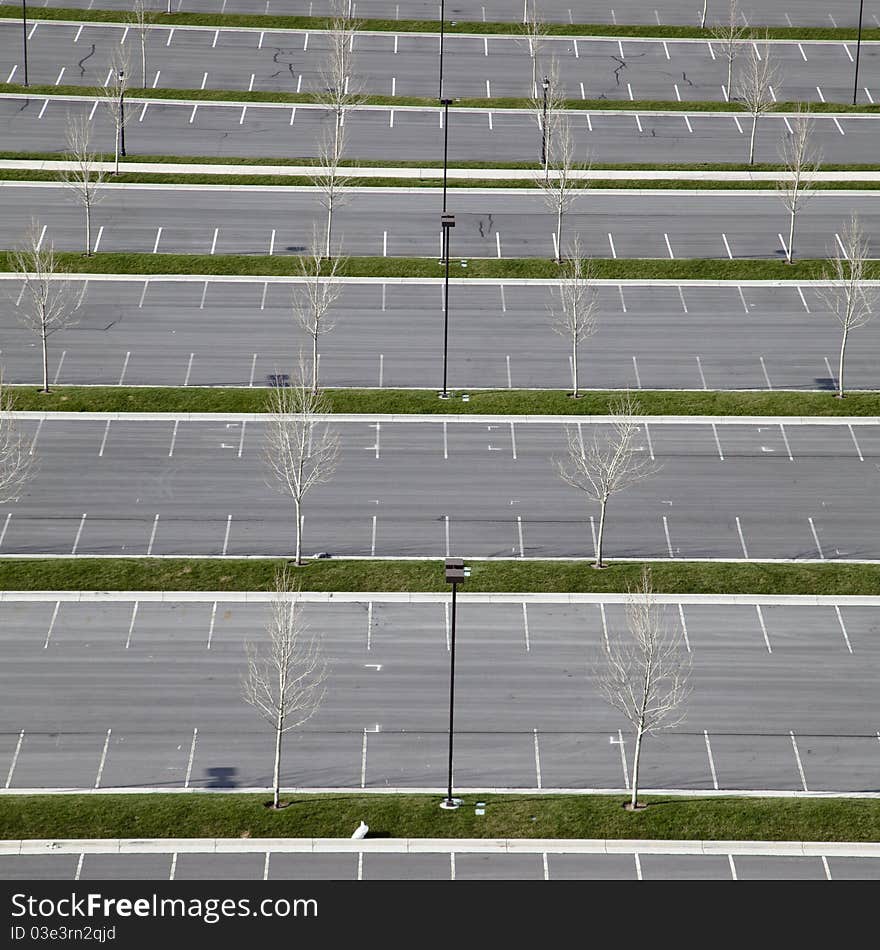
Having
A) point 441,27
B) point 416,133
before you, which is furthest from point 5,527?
point 441,27

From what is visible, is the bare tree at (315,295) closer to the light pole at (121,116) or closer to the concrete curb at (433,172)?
the concrete curb at (433,172)

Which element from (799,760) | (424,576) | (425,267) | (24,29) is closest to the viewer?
(799,760)

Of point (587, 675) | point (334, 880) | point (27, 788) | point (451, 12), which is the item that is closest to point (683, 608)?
point (587, 675)

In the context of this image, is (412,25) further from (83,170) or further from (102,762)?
(102,762)

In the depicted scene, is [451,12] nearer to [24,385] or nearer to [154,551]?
[24,385]

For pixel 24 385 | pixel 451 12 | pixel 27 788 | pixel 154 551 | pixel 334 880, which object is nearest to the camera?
pixel 334 880

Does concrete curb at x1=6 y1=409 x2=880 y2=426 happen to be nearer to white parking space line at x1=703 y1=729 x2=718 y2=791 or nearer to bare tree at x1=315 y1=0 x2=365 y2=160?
white parking space line at x1=703 y1=729 x2=718 y2=791
